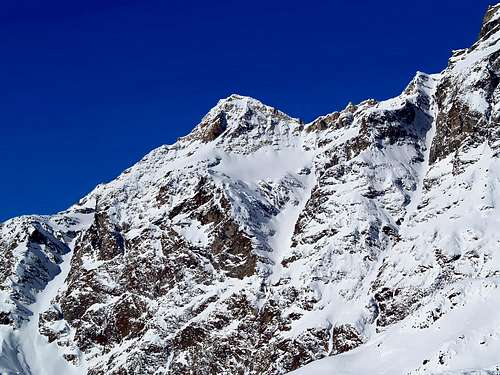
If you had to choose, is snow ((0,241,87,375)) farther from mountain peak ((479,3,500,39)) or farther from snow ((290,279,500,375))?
snow ((290,279,500,375))

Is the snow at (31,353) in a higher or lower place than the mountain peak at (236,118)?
lower

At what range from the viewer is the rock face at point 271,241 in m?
109

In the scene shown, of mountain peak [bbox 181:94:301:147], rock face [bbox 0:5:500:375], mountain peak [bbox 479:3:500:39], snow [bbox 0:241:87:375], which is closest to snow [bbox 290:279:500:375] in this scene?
rock face [bbox 0:5:500:375]

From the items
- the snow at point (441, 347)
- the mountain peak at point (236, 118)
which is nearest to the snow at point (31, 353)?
the mountain peak at point (236, 118)

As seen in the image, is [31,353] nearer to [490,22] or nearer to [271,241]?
[271,241]

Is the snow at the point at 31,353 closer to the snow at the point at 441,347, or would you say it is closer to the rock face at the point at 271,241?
the rock face at the point at 271,241

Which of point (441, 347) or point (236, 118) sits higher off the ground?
point (236, 118)

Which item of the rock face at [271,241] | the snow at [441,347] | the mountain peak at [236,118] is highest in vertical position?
the mountain peak at [236,118]

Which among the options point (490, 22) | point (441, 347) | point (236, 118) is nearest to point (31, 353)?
point (236, 118)

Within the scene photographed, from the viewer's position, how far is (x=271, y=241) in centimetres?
14000

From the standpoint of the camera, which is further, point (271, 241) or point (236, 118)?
point (236, 118)

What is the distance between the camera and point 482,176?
362ft

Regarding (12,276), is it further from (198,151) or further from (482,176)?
(482,176)

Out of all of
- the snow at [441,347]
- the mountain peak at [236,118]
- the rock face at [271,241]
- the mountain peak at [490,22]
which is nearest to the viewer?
→ the snow at [441,347]
